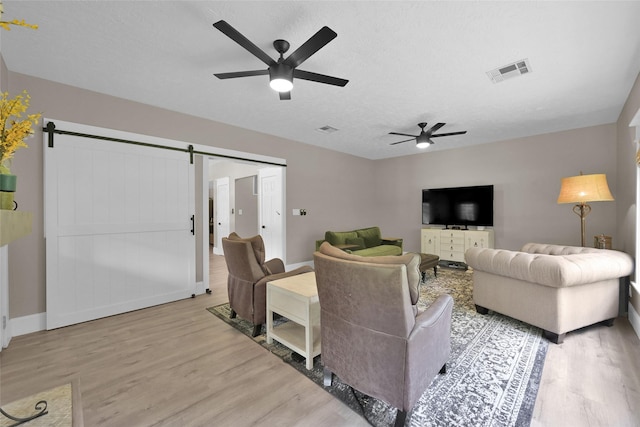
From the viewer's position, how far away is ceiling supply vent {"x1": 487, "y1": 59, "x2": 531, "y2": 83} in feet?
8.47

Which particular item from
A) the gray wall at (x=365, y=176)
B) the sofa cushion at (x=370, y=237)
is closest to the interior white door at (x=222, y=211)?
the gray wall at (x=365, y=176)

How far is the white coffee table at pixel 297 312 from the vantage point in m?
2.15

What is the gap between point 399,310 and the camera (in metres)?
1.47

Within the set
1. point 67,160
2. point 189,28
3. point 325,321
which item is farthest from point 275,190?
point 325,321

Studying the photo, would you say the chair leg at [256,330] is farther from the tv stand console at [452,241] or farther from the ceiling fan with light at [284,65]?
the tv stand console at [452,241]

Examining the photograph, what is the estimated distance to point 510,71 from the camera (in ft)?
8.89

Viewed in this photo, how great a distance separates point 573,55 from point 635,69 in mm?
842

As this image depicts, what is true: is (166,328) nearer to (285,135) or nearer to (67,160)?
(67,160)

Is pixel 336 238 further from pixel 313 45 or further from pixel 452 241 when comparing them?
pixel 313 45

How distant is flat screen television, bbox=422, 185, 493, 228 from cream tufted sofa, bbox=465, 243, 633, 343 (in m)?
2.49

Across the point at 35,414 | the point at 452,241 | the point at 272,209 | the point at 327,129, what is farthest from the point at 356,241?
the point at 35,414

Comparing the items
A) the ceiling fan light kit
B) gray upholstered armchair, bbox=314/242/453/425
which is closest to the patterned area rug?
gray upholstered armchair, bbox=314/242/453/425

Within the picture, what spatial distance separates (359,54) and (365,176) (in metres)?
4.67

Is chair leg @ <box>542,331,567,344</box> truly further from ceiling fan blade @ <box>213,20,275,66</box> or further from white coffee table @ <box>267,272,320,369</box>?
ceiling fan blade @ <box>213,20,275,66</box>
